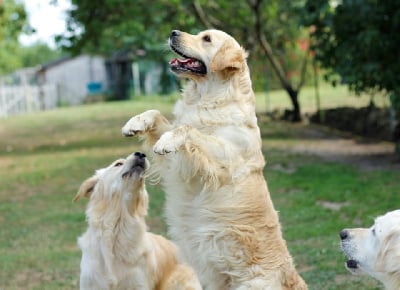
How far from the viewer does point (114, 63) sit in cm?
5588

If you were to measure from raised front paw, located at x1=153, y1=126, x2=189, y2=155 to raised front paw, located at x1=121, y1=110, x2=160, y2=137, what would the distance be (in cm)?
46

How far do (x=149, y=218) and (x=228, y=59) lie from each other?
5.22 m

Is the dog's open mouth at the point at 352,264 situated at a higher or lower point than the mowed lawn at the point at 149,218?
higher

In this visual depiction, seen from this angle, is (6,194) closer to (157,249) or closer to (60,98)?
(157,249)

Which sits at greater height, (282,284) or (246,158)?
(246,158)

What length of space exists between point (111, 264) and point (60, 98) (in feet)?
155

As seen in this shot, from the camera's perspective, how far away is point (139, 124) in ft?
18.3

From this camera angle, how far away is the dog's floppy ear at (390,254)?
4.30 metres

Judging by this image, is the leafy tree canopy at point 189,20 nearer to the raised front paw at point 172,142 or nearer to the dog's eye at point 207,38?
the dog's eye at point 207,38

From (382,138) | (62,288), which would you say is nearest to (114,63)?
(382,138)

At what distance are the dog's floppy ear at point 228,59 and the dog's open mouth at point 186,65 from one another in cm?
11

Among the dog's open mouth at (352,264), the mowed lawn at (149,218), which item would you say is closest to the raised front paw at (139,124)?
the dog's open mouth at (352,264)

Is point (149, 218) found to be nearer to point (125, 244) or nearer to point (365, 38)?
point (125, 244)

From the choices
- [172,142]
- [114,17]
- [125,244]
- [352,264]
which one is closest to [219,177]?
[172,142]
